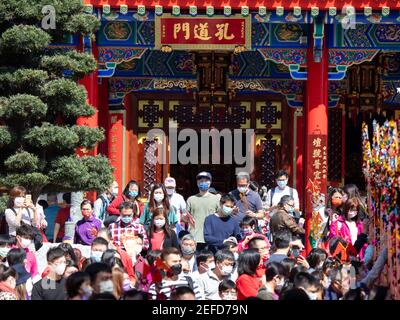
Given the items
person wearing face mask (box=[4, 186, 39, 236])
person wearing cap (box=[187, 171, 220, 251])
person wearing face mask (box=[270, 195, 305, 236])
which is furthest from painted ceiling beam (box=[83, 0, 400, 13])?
person wearing face mask (box=[4, 186, 39, 236])

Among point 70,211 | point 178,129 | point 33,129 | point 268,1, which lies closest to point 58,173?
point 33,129

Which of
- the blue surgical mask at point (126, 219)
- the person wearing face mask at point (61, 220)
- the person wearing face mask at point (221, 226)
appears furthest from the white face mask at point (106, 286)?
the person wearing face mask at point (61, 220)

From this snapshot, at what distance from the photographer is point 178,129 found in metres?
19.8

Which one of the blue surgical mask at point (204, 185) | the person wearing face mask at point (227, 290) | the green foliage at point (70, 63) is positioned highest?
the green foliage at point (70, 63)

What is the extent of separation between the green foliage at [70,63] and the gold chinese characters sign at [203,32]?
2.42 m

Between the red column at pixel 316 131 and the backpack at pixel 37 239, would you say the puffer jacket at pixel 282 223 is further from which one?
the red column at pixel 316 131

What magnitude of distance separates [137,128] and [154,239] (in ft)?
25.6

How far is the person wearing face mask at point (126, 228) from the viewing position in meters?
12.0

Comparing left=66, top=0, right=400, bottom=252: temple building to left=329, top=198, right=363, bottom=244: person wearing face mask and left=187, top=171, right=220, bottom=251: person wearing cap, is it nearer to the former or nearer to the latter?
left=187, top=171, right=220, bottom=251: person wearing cap

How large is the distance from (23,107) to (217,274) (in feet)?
15.3

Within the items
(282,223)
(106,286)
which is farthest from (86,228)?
(106,286)

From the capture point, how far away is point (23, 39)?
14133 mm

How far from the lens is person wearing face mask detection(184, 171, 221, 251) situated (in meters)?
13.4
